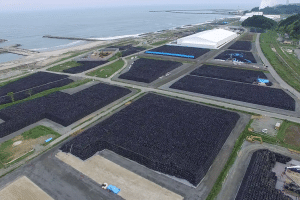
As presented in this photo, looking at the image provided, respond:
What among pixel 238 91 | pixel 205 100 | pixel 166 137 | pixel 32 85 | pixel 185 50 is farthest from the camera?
pixel 185 50

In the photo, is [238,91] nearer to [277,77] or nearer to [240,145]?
[277,77]

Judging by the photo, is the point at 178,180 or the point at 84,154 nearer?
the point at 178,180

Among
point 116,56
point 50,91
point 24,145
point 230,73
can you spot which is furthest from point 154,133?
point 116,56

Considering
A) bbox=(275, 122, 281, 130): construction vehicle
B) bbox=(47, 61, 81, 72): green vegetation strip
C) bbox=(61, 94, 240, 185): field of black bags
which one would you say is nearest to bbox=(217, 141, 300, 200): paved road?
bbox=(61, 94, 240, 185): field of black bags

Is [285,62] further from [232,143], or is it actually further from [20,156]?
[20,156]

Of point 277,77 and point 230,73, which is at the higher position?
point 230,73

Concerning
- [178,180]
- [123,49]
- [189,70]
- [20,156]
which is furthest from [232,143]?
[123,49]
